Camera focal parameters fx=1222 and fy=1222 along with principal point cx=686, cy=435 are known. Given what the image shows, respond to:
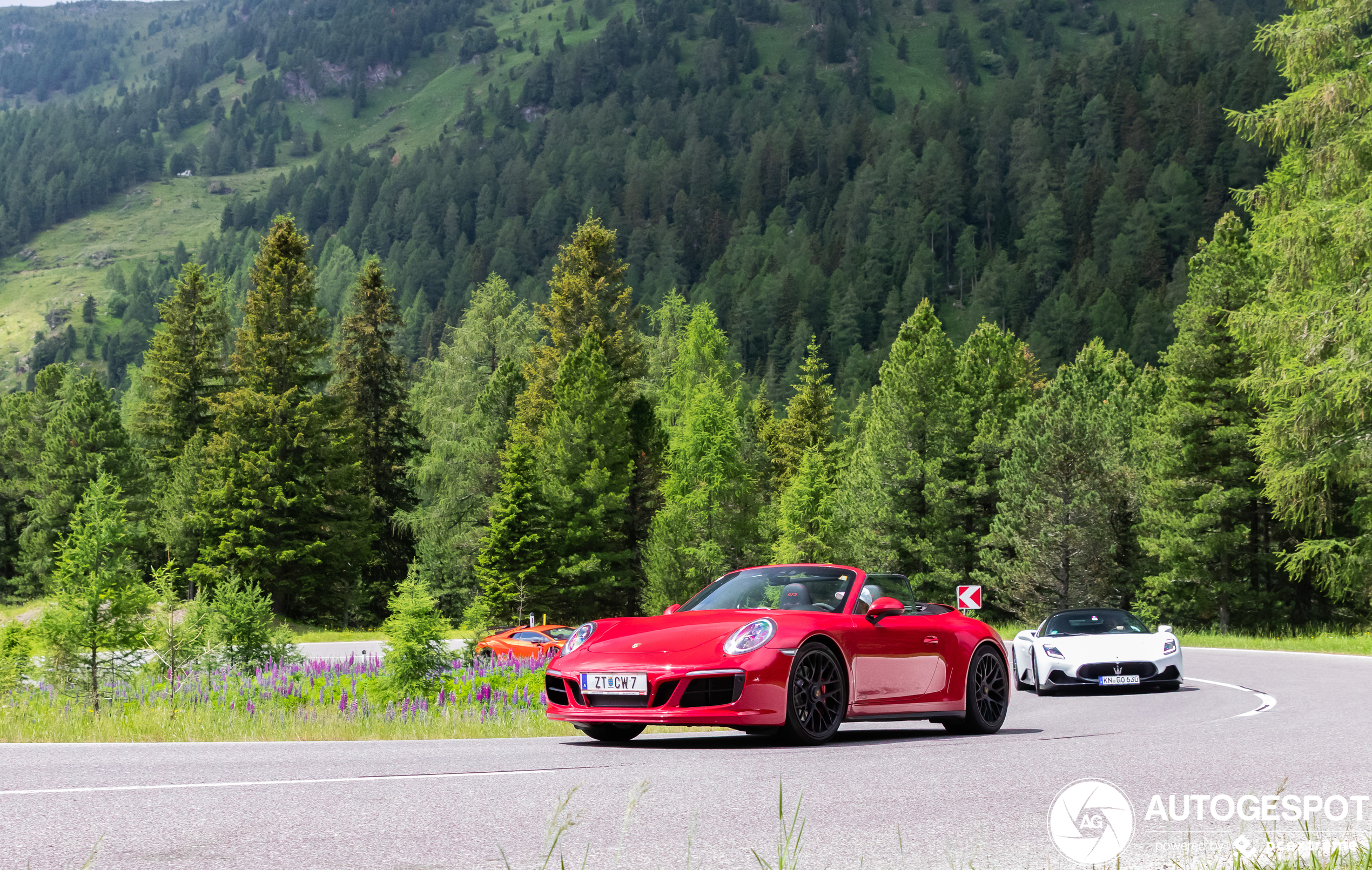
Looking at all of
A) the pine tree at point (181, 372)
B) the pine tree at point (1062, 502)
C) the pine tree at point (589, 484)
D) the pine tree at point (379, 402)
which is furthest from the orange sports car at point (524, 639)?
the pine tree at point (181, 372)

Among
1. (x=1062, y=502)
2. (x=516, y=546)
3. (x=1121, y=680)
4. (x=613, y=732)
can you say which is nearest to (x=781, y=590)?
(x=613, y=732)

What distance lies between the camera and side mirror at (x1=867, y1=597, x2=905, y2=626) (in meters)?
10.0

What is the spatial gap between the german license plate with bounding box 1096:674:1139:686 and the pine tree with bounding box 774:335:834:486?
5340cm

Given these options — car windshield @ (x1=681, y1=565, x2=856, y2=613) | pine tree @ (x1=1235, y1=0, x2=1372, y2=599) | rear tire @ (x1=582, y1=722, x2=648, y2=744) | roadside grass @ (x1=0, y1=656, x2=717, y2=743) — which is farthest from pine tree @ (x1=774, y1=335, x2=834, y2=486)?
rear tire @ (x1=582, y1=722, x2=648, y2=744)

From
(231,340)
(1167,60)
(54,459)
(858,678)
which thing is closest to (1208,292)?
(858,678)

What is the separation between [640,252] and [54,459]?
124808mm

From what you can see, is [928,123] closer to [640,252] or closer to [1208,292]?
[640,252]

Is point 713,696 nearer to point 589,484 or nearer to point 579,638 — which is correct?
point 579,638

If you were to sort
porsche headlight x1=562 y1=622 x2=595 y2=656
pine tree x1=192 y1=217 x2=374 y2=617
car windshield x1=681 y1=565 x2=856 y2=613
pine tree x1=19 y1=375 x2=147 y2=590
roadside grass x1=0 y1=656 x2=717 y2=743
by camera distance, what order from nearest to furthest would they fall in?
porsche headlight x1=562 y1=622 x2=595 y2=656, car windshield x1=681 y1=565 x2=856 y2=613, roadside grass x1=0 y1=656 x2=717 y2=743, pine tree x1=192 y1=217 x2=374 y2=617, pine tree x1=19 y1=375 x2=147 y2=590

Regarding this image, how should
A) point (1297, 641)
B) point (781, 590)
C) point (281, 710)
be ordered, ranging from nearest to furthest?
point (781, 590) → point (281, 710) → point (1297, 641)

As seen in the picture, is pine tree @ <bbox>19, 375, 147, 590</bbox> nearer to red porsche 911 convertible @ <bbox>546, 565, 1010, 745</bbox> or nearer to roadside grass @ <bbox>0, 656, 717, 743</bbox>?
roadside grass @ <bbox>0, 656, 717, 743</bbox>

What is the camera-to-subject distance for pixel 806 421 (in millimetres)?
72375

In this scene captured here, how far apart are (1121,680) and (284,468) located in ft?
134

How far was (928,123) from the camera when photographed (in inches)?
7264
